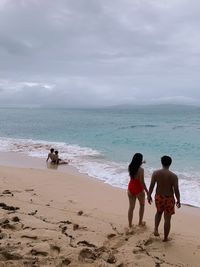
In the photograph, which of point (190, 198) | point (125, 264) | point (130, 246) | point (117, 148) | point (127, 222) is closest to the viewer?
point (125, 264)

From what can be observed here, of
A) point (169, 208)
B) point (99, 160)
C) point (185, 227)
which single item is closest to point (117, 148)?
point (99, 160)

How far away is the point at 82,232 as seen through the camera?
22.1 ft

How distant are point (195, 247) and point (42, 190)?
19.6ft

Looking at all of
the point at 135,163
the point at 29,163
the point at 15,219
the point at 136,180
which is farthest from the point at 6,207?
the point at 29,163

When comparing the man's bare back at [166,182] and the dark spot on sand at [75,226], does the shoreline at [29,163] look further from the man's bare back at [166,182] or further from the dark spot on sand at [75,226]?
the man's bare back at [166,182]

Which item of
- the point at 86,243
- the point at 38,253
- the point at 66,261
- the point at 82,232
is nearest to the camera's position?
the point at 66,261

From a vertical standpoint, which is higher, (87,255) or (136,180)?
(136,180)

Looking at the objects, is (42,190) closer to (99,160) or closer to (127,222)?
(127,222)

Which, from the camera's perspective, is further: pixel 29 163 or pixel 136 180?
pixel 29 163

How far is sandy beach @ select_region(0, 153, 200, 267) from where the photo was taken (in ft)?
18.0

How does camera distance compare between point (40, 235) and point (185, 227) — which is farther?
point (185, 227)

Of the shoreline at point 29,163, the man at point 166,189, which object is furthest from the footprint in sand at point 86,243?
the shoreline at point 29,163

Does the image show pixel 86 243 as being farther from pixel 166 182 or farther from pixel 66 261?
pixel 166 182

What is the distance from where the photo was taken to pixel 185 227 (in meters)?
7.99
